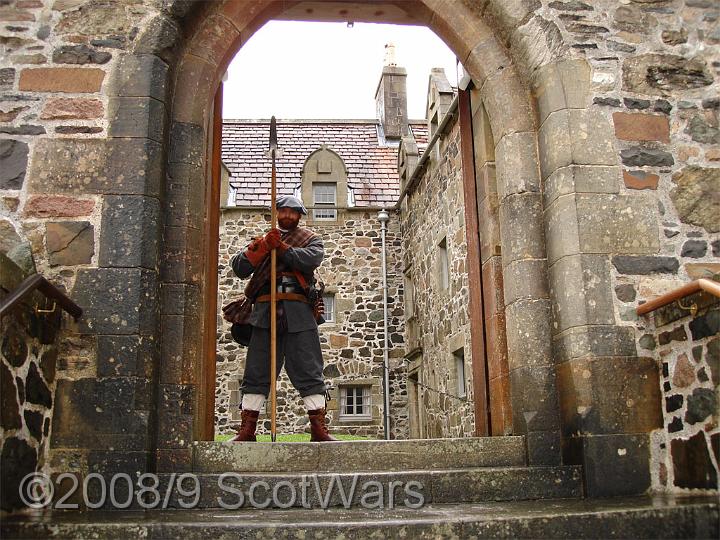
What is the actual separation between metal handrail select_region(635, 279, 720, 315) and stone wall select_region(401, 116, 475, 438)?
241 inches

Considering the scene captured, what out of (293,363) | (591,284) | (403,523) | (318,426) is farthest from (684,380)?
(293,363)

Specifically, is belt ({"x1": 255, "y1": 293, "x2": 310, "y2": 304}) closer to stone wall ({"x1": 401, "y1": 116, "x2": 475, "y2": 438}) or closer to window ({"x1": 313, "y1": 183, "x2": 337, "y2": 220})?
stone wall ({"x1": 401, "y1": 116, "x2": 475, "y2": 438})

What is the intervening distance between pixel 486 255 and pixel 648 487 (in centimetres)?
199

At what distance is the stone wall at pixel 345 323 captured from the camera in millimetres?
15781

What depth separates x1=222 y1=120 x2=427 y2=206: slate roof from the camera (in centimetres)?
1761

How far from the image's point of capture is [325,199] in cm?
1755

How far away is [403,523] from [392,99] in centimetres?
1779

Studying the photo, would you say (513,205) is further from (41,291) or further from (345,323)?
(345,323)

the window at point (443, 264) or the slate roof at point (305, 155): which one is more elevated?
the slate roof at point (305, 155)

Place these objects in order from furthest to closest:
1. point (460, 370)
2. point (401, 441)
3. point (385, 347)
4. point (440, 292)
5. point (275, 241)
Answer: point (385, 347) → point (440, 292) → point (460, 370) → point (275, 241) → point (401, 441)

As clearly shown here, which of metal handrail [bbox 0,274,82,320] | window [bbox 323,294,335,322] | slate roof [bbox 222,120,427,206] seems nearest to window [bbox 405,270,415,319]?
window [bbox 323,294,335,322]

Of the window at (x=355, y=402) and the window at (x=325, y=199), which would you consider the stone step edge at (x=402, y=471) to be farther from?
the window at (x=325, y=199)

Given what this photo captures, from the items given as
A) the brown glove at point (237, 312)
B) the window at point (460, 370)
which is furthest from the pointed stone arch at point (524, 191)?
the window at point (460, 370)

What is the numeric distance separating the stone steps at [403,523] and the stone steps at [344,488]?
25 centimetres
